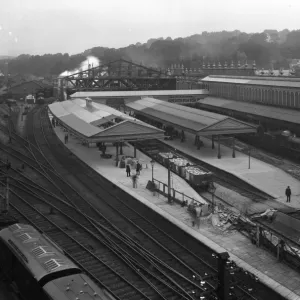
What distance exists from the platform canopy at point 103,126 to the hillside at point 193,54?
60.0 metres

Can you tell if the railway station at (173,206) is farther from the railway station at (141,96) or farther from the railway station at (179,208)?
the railway station at (141,96)

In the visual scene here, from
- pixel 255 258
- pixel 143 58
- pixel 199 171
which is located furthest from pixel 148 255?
pixel 143 58

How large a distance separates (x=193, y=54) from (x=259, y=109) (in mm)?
67643

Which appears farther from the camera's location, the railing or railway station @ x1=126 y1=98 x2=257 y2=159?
railway station @ x1=126 y1=98 x2=257 y2=159

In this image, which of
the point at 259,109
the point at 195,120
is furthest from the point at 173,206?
the point at 259,109

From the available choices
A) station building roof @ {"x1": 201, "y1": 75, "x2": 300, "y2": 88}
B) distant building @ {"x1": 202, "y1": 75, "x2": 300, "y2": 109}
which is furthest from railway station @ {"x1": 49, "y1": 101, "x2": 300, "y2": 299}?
station building roof @ {"x1": 201, "y1": 75, "x2": 300, "y2": 88}

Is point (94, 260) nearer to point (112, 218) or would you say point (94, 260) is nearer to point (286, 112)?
point (112, 218)

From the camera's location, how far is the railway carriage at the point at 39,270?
910 centimetres

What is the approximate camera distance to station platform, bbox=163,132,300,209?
75.7 feet

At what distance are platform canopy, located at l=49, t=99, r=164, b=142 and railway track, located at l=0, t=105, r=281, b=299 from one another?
520 cm

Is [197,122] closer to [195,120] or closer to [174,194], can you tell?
[195,120]

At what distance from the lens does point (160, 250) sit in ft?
52.1

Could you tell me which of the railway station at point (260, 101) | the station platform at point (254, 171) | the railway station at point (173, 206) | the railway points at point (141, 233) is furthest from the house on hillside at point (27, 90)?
the railway points at point (141, 233)

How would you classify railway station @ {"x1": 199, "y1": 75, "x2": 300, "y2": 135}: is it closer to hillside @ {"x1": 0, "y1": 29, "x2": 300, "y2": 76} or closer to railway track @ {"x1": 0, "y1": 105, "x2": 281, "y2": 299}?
railway track @ {"x1": 0, "y1": 105, "x2": 281, "y2": 299}
